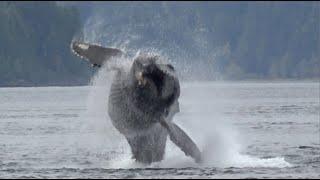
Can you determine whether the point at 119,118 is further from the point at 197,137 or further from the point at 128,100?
the point at 197,137

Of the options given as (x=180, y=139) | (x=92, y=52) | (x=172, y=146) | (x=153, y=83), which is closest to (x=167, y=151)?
(x=172, y=146)

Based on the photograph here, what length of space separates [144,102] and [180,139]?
1.70m

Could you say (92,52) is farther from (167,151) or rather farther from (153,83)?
(167,151)

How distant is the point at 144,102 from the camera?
1473 inches

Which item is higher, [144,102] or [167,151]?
[144,102]

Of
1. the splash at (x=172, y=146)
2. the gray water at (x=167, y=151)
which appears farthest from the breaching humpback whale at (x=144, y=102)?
the gray water at (x=167, y=151)

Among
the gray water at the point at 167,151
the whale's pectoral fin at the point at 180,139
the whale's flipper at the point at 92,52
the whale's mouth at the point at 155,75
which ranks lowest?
the gray water at the point at 167,151

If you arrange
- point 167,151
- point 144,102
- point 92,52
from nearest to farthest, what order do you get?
point 144,102 → point 92,52 → point 167,151

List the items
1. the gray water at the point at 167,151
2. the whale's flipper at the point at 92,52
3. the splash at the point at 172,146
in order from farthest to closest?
the splash at the point at 172,146
the whale's flipper at the point at 92,52
the gray water at the point at 167,151

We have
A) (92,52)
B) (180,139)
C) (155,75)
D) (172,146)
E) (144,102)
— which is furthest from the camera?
(172,146)

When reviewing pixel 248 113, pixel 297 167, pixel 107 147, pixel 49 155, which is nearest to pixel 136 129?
pixel 297 167

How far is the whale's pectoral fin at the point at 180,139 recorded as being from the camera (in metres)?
37.6

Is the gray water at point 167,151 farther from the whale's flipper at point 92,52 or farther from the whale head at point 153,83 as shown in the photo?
the whale head at point 153,83

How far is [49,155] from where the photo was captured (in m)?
46.4
